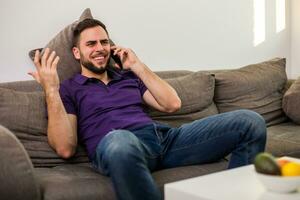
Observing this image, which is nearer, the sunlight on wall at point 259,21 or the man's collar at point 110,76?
the man's collar at point 110,76

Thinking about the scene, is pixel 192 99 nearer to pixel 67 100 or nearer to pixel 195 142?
pixel 195 142

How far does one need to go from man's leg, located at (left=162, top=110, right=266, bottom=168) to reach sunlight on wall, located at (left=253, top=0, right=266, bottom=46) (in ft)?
5.19

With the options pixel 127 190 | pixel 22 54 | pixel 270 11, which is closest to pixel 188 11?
pixel 270 11

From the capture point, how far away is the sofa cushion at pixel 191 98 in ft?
8.39

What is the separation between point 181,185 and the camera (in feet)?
4.95

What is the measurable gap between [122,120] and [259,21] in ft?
5.96

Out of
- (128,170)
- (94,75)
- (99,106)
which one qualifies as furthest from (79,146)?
(128,170)

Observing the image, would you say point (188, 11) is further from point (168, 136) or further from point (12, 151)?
point (12, 151)

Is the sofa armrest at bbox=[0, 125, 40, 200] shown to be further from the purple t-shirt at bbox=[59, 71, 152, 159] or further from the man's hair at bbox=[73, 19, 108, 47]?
the man's hair at bbox=[73, 19, 108, 47]

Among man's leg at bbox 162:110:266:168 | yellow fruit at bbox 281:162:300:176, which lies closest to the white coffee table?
yellow fruit at bbox 281:162:300:176

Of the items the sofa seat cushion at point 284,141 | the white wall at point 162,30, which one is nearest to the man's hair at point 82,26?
the white wall at point 162,30

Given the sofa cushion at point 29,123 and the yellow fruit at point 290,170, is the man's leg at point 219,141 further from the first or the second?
the yellow fruit at point 290,170

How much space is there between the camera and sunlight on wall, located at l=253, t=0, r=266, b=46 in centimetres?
356

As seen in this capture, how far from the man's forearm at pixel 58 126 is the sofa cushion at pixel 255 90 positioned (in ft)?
3.49
